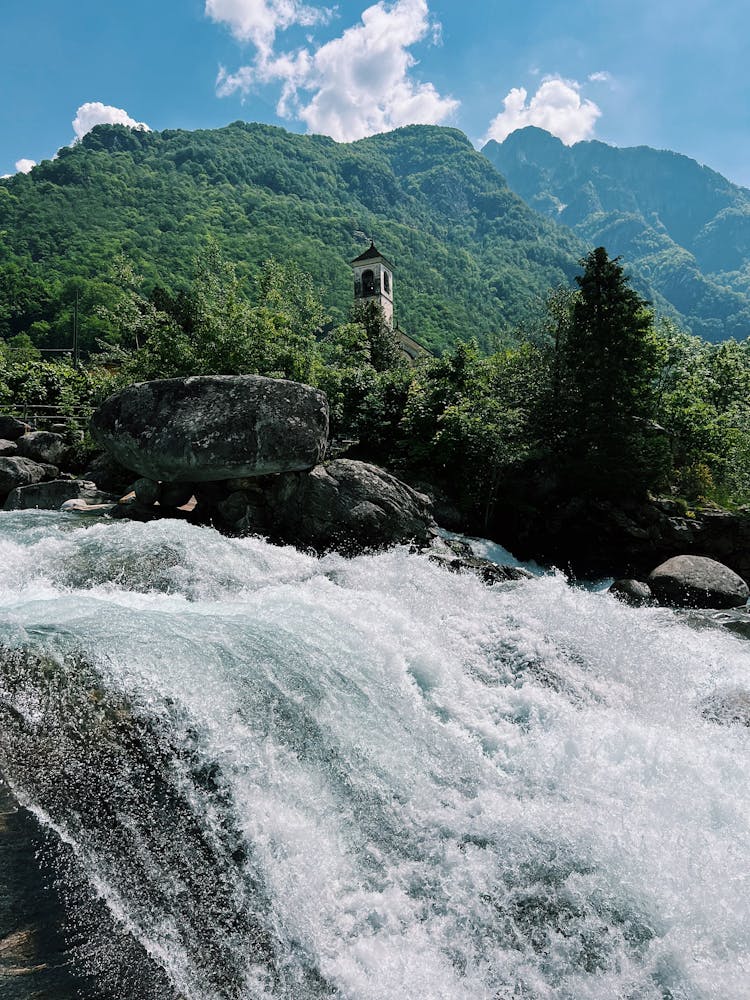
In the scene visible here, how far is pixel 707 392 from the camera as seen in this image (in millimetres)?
28016

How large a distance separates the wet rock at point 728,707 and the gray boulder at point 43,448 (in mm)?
20976

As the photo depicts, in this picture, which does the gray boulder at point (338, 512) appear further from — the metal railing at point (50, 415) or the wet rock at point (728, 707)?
the metal railing at point (50, 415)

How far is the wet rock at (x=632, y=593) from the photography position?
13.4 meters

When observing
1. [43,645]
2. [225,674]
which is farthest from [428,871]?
[43,645]

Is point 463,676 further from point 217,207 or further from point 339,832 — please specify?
point 217,207

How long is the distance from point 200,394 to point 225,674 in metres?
9.45

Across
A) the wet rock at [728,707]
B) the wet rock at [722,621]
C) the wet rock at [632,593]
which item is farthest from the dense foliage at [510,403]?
the wet rock at [728,707]

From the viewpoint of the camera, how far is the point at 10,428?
23.4m

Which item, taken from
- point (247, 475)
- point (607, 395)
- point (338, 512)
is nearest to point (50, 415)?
point (247, 475)

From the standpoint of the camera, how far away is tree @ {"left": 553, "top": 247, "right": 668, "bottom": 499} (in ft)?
61.9

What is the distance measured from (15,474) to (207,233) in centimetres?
4501

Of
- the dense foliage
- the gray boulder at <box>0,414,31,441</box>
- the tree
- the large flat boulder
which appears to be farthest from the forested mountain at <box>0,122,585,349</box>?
the large flat boulder

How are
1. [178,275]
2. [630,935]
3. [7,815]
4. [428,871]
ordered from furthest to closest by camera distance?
[178,275] < [428,871] < [630,935] < [7,815]

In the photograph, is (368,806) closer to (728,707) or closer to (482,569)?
(728,707)
